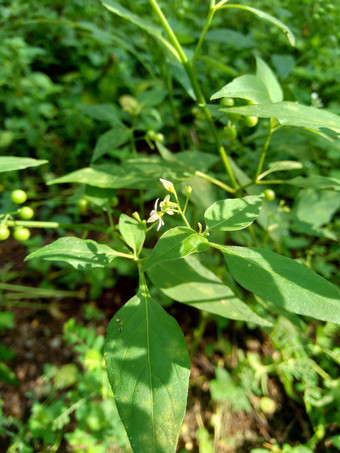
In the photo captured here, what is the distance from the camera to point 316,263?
1635 millimetres

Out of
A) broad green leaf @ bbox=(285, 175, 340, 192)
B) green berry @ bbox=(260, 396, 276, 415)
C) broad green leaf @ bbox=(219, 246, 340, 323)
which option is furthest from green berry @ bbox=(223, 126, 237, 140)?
green berry @ bbox=(260, 396, 276, 415)

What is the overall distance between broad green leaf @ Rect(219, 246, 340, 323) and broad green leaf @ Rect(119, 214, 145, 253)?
0.86ft

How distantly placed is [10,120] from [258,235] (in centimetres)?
197

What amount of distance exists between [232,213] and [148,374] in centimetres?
40

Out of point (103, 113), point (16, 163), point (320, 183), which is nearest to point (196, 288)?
point (320, 183)

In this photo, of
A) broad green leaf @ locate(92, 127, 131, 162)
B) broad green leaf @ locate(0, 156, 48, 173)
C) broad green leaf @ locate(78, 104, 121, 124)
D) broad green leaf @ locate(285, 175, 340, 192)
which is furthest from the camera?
broad green leaf @ locate(78, 104, 121, 124)

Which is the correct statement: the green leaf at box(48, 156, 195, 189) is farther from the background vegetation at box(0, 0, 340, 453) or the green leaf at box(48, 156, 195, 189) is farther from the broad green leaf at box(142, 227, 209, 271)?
the broad green leaf at box(142, 227, 209, 271)

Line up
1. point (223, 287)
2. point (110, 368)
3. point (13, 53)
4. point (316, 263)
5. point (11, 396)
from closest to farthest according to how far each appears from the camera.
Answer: point (110, 368)
point (223, 287)
point (11, 396)
point (316, 263)
point (13, 53)

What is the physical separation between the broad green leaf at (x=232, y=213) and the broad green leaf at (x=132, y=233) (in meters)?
0.23

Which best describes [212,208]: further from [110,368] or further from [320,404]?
[320,404]

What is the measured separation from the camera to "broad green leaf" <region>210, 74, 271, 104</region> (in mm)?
763

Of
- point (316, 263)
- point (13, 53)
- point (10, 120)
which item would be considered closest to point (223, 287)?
point (316, 263)

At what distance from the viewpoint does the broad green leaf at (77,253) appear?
2.46ft

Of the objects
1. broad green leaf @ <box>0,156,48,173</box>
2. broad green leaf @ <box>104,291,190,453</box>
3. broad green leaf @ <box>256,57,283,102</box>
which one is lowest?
broad green leaf @ <box>104,291,190,453</box>
